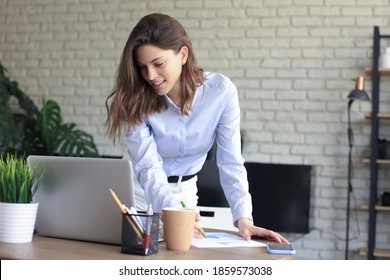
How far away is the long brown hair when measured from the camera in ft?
6.19

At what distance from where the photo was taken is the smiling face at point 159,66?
74.5 inches

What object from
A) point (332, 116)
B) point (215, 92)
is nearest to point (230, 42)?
point (332, 116)

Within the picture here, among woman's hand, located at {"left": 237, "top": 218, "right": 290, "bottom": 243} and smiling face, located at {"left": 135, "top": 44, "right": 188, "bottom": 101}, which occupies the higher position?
smiling face, located at {"left": 135, "top": 44, "right": 188, "bottom": 101}

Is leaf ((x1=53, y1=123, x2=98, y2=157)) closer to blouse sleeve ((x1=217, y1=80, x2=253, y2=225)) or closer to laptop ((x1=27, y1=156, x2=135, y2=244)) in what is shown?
blouse sleeve ((x1=217, y1=80, x2=253, y2=225))

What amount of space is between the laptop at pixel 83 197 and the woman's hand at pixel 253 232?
0.41m

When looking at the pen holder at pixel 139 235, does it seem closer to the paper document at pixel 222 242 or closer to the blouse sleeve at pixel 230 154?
the paper document at pixel 222 242

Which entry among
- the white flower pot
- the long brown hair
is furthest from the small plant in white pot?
the long brown hair

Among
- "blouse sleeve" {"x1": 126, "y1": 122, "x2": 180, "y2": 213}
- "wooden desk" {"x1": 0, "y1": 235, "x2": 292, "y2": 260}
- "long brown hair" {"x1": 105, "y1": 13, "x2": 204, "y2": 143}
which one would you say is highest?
"long brown hair" {"x1": 105, "y1": 13, "x2": 204, "y2": 143}

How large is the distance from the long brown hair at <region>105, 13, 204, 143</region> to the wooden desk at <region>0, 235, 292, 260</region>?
0.44 m

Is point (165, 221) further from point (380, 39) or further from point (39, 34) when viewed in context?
point (39, 34)

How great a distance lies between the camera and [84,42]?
208 inches

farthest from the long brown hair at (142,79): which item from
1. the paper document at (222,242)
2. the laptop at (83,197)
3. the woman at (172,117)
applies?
the paper document at (222,242)

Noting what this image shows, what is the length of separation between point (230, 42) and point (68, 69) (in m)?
1.36

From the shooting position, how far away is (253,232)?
1863mm
